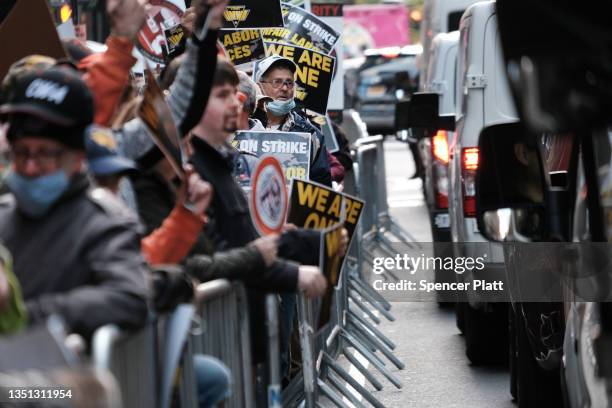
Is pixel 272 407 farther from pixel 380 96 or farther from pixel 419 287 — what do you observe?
pixel 380 96

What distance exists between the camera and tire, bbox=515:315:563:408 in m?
8.36

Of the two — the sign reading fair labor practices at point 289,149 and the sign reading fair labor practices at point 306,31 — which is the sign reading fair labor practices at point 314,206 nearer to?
the sign reading fair labor practices at point 289,149

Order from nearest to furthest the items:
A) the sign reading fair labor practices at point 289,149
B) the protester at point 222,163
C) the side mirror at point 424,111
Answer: the protester at point 222,163, the sign reading fair labor practices at point 289,149, the side mirror at point 424,111

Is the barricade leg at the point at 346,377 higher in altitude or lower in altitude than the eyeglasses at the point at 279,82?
lower

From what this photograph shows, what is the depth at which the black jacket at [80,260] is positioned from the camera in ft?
14.5

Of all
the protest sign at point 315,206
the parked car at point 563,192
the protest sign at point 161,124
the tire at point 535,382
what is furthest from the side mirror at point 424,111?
the protest sign at point 161,124

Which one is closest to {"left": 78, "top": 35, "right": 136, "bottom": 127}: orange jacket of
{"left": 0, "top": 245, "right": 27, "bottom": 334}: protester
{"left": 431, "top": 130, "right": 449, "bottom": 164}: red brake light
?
{"left": 0, "top": 245, "right": 27, "bottom": 334}: protester

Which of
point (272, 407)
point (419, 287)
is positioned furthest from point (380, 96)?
point (272, 407)

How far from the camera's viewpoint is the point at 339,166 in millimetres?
12812

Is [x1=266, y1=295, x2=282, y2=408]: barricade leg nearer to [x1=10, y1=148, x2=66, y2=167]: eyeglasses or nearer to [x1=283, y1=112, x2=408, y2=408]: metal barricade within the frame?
[x1=283, y1=112, x2=408, y2=408]: metal barricade

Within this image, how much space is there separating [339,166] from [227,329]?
7.08m

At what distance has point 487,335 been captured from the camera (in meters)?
11.2

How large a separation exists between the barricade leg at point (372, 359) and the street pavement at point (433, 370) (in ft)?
0.20

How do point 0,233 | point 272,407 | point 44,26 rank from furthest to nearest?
point 44,26 < point 272,407 < point 0,233
